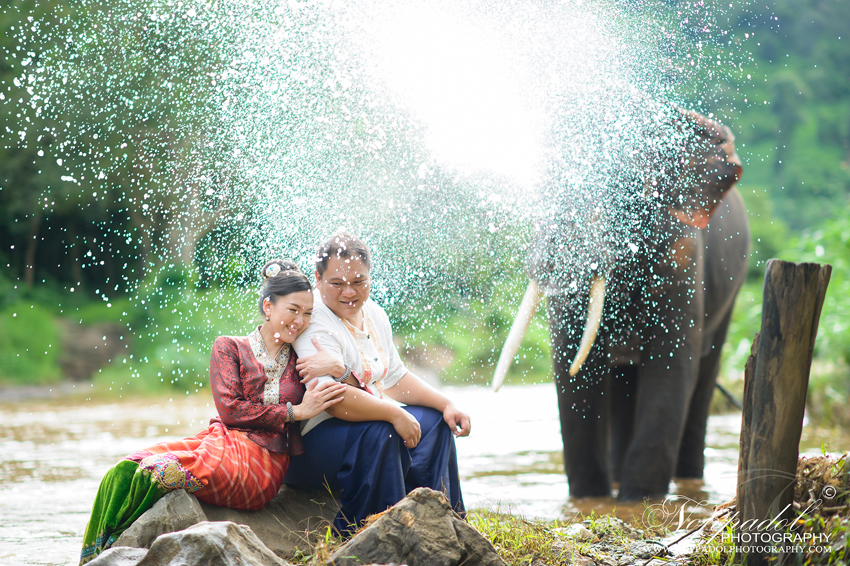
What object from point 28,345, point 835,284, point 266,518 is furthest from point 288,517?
point 28,345

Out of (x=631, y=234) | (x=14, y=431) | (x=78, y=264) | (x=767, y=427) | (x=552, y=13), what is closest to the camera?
(x=767, y=427)

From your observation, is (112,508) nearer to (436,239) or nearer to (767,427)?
(767,427)

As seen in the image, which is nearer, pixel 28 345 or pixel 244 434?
pixel 244 434

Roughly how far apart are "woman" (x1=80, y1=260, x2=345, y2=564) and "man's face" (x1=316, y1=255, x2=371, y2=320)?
0.52 feet

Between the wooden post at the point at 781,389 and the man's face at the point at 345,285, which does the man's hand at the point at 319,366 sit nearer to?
the man's face at the point at 345,285

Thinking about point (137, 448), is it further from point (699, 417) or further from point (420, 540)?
point (420, 540)

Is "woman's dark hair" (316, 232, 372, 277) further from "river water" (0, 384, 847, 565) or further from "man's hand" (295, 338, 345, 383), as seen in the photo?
"river water" (0, 384, 847, 565)

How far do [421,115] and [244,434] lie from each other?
11.8ft

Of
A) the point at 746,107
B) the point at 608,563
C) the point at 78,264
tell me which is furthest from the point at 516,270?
the point at 746,107

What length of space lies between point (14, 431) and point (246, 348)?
7037 millimetres

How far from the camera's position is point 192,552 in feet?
8.48

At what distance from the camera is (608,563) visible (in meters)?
3.23

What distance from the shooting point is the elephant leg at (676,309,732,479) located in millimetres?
6234

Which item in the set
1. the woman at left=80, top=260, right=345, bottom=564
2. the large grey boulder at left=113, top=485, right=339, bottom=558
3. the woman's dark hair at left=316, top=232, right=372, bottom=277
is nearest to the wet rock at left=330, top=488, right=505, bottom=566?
the large grey boulder at left=113, top=485, right=339, bottom=558
